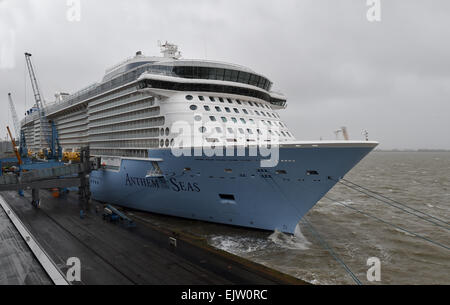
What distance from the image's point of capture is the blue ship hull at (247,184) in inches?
456

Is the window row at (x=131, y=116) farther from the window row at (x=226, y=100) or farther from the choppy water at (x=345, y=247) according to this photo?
the choppy water at (x=345, y=247)

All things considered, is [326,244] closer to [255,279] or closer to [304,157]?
[304,157]

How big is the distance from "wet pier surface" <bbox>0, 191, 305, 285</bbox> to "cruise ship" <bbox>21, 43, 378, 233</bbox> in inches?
108

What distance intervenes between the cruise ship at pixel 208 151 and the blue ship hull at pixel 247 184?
0.05 meters

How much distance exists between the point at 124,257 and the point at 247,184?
6.55m

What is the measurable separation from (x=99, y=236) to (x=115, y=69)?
1751 centimetres

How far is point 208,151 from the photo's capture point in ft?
43.5

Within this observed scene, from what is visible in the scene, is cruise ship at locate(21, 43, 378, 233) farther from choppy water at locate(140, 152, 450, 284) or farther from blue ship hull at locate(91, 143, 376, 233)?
choppy water at locate(140, 152, 450, 284)

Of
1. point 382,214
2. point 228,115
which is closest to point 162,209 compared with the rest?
point 228,115

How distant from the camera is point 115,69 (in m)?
25.2

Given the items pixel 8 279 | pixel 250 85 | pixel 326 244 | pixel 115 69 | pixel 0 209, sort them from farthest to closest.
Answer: pixel 115 69
pixel 0 209
pixel 250 85
pixel 326 244
pixel 8 279

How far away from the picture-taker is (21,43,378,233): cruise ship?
1208 centimetres

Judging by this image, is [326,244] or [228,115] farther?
[228,115]

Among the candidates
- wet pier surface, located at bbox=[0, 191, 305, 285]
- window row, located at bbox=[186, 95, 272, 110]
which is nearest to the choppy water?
wet pier surface, located at bbox=[0, 191, 305, 285]
